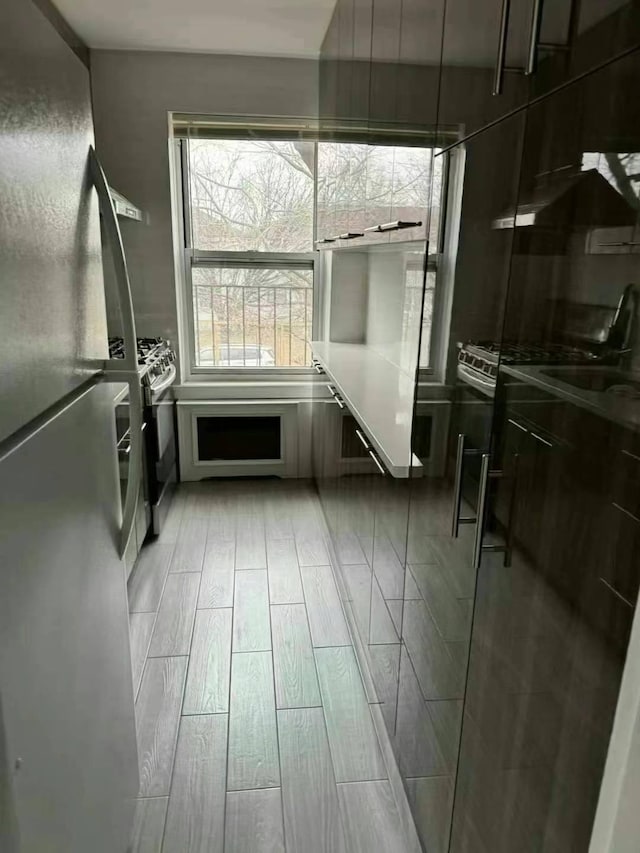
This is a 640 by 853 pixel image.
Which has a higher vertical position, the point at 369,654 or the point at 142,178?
the point at 142,178

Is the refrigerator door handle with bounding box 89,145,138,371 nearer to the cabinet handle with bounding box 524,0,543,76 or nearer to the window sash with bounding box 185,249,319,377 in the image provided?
the cabinet handle with bounding box 524,0,543,76

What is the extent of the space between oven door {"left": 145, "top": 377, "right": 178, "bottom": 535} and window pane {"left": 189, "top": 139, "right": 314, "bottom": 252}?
1168 millimetres

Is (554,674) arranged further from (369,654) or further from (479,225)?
(369,654)

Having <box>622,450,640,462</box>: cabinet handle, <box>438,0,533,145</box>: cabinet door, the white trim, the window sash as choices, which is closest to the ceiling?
the window sash

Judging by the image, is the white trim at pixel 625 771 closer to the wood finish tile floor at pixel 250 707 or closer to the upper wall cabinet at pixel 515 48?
the upper wall cabinet at pixel 515 48

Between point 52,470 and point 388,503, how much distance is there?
1139 mm

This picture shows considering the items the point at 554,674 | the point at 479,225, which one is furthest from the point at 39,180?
the point at 554,674

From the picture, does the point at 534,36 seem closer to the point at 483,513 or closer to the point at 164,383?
the point at 483,513

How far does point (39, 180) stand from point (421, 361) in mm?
941

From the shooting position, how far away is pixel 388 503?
191 centimetres

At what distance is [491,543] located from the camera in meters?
1.08

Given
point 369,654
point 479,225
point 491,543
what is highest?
point 479,225

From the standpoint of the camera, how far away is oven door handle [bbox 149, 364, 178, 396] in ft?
10.3

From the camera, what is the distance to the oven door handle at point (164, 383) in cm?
313
